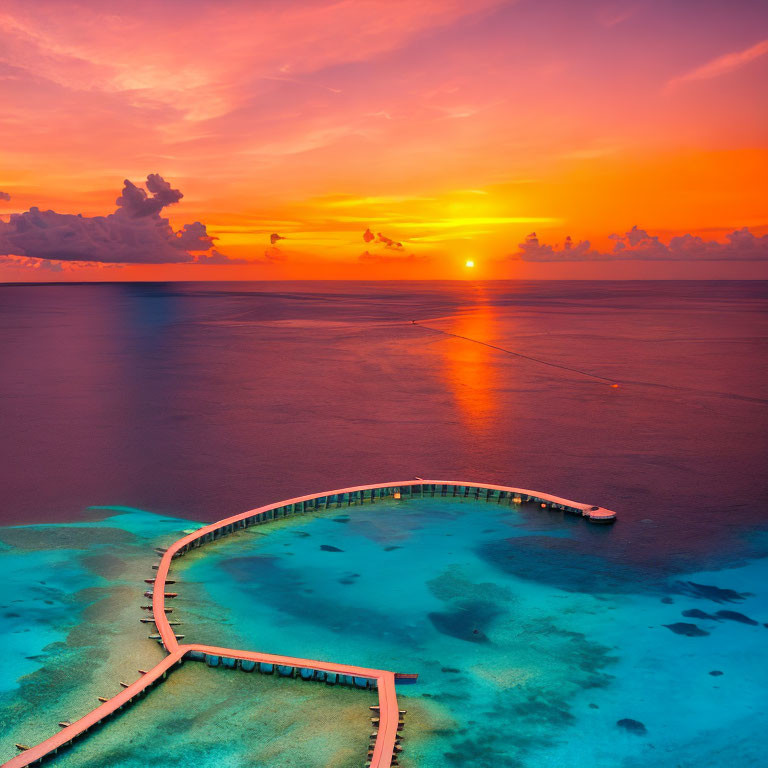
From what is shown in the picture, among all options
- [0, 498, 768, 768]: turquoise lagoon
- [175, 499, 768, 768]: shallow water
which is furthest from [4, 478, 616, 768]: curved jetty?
[175, 499, 768, 768]: shallow water

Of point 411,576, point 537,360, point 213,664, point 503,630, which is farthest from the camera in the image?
point 537,360

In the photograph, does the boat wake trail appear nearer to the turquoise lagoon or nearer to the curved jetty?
the turquoise lagoon

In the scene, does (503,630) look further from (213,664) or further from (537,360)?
(537,360)

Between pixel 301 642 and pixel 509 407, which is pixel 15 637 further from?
pixel 509 407

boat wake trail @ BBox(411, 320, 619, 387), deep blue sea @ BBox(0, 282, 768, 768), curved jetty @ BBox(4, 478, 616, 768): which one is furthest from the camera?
boat wake trail @ BBox(411, 320, 619, 387)

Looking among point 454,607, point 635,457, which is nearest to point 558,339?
point 635,457

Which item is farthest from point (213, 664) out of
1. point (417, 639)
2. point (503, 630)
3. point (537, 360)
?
point (537, 360)

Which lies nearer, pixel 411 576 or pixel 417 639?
pixel 417 639
